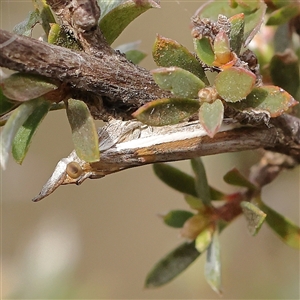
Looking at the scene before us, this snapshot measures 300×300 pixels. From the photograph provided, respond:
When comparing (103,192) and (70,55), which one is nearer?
(70,55)

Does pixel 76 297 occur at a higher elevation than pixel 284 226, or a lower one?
lower

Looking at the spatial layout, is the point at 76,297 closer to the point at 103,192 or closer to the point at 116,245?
the point at 116,245

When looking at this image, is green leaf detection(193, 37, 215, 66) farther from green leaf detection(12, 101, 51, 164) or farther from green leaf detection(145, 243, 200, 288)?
green leaf detection(145, 243, 200, 288)

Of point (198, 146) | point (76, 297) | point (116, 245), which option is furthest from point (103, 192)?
point (198, 146)

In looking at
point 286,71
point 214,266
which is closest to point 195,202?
point 214,266

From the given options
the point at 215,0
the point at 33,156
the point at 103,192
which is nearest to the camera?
the point at 215,0

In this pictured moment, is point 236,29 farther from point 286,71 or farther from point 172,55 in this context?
point 286,71
